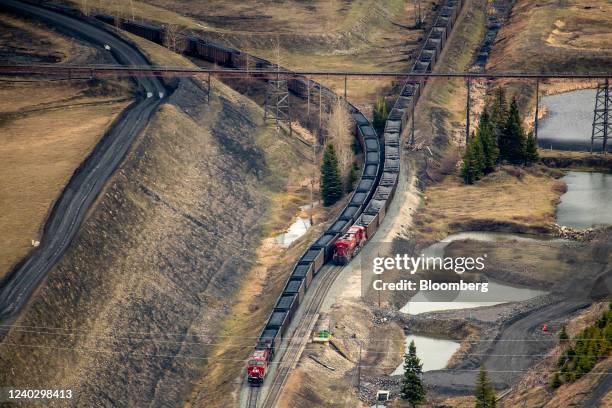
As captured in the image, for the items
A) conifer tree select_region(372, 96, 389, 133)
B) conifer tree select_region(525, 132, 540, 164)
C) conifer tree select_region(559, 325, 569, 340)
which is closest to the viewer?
conifer tree select_region(559, 325, 569, 340)

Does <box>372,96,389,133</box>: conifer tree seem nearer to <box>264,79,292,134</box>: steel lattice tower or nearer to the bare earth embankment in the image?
the bare earth embankment

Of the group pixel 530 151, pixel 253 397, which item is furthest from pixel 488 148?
pixel 253 397

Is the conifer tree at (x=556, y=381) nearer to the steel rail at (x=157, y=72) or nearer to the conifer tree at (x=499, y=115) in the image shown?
the conifer tree at (x=499, y=115)

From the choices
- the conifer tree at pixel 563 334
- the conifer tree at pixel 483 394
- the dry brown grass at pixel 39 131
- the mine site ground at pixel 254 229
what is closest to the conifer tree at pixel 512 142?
the mine site ground at pixel 254 229

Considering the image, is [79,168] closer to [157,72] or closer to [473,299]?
[157,72]

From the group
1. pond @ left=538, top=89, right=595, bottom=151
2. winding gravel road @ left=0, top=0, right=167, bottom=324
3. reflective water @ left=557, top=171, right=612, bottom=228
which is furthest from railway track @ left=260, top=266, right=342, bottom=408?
pond @ left=538, top=89, right=595, bottom=151

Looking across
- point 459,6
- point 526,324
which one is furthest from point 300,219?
point 459,6
